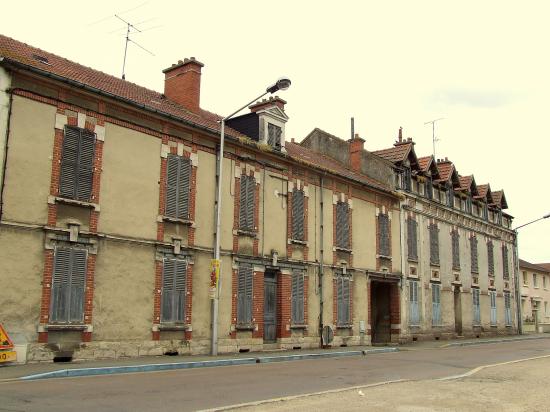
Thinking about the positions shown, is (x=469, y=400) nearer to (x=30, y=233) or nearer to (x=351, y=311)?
(x=30, y=233)

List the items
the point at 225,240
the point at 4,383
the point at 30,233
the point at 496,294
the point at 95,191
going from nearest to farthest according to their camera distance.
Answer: the point at 4,383 < the point at 30,233 < the point at 95,191 < the point at 225,240 < the point at 496,294

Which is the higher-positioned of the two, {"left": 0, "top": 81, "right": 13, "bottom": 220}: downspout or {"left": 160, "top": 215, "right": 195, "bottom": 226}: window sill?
{"left": 0, "top": 81, "right": 13, "bottom": 220}: downspout

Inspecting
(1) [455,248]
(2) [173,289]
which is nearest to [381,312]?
(1) [455,248]

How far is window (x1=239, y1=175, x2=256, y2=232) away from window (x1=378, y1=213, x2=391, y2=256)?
9.24 metres

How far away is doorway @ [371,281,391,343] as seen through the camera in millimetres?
30344

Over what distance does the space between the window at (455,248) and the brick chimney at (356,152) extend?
8168mm

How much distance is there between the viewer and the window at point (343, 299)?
85.7 ft

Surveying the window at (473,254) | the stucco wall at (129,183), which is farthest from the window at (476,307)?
the stucco wall at (129,183)

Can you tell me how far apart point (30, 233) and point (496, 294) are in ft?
111

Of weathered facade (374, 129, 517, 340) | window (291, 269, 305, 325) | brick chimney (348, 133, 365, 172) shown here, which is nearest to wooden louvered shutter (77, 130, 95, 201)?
window (291, 269, 305, 325)

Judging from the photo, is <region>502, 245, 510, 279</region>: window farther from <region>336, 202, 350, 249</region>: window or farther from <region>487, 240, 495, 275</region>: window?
<region>336, 202, 350, 249</region>: window

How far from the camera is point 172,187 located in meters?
19.5

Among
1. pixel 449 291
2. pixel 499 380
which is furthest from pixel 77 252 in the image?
pixel 449 291

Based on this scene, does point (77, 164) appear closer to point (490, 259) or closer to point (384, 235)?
point (384, 235)
